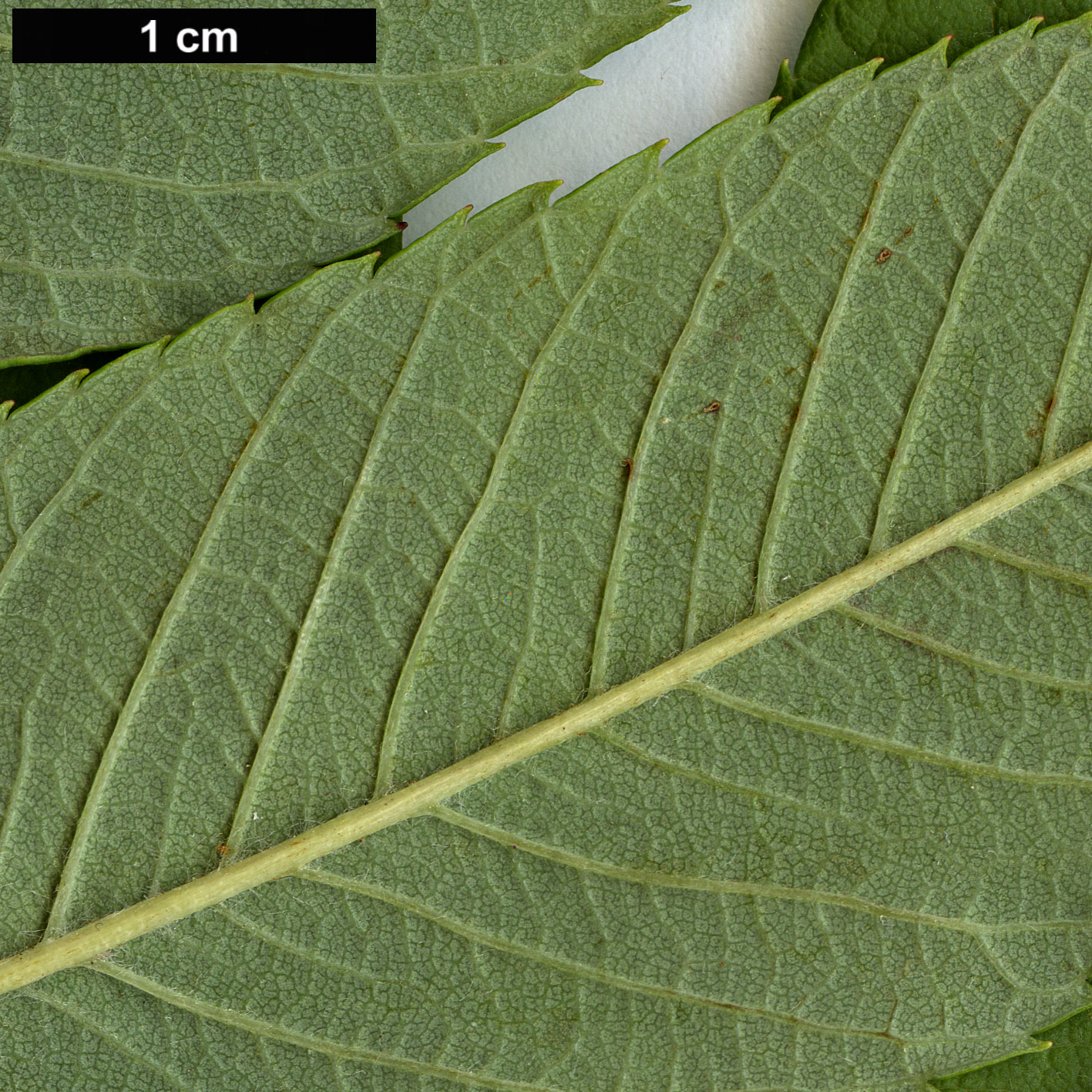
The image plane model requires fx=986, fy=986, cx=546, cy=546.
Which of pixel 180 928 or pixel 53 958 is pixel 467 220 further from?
pixel 53 958

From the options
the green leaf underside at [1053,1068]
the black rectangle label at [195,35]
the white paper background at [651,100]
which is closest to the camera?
the black rectangle label at [195,35]

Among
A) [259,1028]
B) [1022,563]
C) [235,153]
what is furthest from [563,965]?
[235,153]

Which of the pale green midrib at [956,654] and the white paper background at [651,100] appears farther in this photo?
the white paper background at [651,100]

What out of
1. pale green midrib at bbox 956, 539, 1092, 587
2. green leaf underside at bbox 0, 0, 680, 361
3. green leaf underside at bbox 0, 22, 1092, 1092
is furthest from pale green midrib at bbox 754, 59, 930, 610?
green leaf underside at bbox 0, 0, 680, 361

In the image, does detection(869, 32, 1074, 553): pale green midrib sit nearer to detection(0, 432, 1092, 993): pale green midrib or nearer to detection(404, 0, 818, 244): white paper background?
detection(0, 432, 1092, 993): pale green midrib

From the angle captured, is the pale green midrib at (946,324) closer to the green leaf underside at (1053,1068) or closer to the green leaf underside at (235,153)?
the green leaf underside at (235,153)

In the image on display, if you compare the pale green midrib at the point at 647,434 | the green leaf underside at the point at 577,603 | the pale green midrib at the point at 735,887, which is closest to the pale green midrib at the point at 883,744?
the green leaf underside at the point at 577,603
